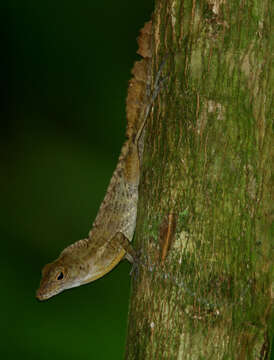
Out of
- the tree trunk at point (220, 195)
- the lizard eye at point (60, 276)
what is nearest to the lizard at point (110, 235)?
the lizard eye at point (60, 276)

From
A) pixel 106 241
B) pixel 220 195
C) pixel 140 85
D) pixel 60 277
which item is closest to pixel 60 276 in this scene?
pixel 60 277

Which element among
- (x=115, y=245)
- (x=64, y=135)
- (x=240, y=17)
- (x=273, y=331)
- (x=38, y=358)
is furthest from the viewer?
(x=64, y=135)

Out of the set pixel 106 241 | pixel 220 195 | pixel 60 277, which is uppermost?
pixel 220 195

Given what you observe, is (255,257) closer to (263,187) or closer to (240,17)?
(263,187)

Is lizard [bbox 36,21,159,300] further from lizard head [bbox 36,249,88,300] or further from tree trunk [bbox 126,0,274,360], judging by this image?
tree trunk [bbox 126,0,274,360]

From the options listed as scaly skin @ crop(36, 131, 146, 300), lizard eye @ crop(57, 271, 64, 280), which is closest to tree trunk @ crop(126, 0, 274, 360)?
scaly skin @ crop(36, 131, 146, 300)

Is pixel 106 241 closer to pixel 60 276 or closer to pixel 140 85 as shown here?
pixel 60 276

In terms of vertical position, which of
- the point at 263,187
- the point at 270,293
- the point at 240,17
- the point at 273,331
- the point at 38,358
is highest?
the point at 240,17

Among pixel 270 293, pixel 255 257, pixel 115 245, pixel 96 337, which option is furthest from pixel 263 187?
pixel 96 337
